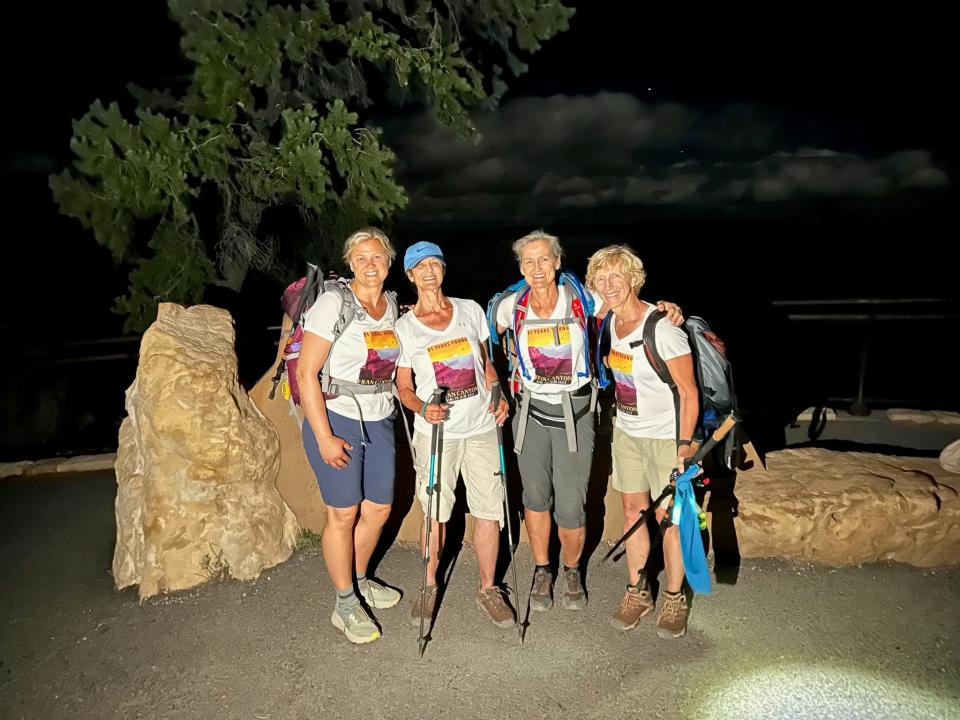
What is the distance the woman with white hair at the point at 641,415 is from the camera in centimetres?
309

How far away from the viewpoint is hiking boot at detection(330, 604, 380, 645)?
3414 millimetres

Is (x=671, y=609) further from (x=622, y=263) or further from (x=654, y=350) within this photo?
(x=622, y=263)

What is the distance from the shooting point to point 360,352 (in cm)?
323

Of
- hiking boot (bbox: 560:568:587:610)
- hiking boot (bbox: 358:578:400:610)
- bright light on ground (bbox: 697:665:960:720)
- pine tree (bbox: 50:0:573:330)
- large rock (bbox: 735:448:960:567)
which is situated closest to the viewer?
bright light on ground (bbox: 697:665:960:720)

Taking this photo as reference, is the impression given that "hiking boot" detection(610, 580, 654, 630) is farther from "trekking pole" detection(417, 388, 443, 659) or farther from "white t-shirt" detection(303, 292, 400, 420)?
"white t-shirt" detection(303, 292, 400, 420)

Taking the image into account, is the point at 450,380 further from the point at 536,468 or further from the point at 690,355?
the point at 690,355

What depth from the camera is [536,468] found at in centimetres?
340

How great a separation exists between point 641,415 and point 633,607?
1.06 meters

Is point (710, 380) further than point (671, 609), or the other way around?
point (671, 609)

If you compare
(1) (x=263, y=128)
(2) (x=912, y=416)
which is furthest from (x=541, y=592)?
(2) (x=912, y=416)

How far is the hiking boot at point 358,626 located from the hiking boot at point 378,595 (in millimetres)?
211

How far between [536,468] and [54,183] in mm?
4517

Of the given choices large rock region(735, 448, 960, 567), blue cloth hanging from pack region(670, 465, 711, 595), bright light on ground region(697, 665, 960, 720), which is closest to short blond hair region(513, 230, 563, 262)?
blue cloth hanging from pack region(670, 465, 711, 595)

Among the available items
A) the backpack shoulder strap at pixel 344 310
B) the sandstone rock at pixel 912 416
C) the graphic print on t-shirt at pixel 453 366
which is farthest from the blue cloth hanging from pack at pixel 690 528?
the sandstone rock at pixel 912 416
